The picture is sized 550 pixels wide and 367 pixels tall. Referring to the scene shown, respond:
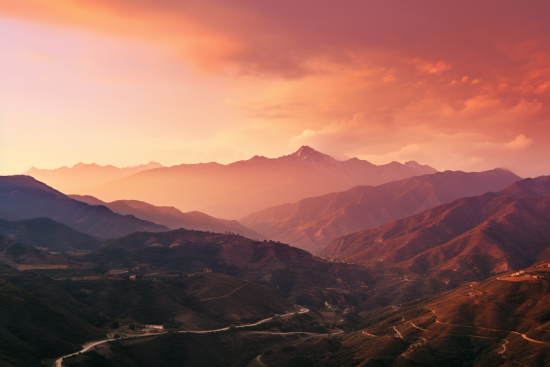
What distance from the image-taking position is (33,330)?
14150 cm

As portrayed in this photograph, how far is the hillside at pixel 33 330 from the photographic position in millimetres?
129125

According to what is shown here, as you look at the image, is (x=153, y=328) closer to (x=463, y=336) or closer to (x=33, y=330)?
(x=33, y=330)

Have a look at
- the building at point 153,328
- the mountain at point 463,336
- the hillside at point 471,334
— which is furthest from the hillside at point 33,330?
the hillside at point 471,334

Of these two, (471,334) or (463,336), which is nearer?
(463,336)

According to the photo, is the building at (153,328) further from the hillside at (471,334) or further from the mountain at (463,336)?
the hillside at (471,334)

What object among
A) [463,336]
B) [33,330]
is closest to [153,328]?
[33,330]

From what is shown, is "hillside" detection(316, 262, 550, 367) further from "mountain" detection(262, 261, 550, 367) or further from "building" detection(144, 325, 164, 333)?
"building" detection(144, 325, 164, 333)

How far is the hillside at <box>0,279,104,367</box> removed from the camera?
129m

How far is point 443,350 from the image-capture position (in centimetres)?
14212

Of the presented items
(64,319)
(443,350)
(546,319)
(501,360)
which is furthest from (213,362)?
(546,319)

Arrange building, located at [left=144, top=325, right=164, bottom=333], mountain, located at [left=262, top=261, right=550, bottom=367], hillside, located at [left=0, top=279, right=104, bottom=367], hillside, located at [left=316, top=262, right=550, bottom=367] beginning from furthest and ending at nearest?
building, located at [left=144, top=325, right=164, bottom=333], mountain, located at [left=262, top=261, right=550, bottom=367], hillside, located at [left=316, top=262, right=550, bottom=367], hillside, located at [left=0, top=279, right=104, bottom=367]

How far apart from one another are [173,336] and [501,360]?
108877 mm

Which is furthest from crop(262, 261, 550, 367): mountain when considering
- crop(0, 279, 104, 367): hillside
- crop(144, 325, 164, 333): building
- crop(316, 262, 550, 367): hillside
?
crop(0, 279, 104, 367): hillside

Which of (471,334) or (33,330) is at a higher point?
(33,330)
